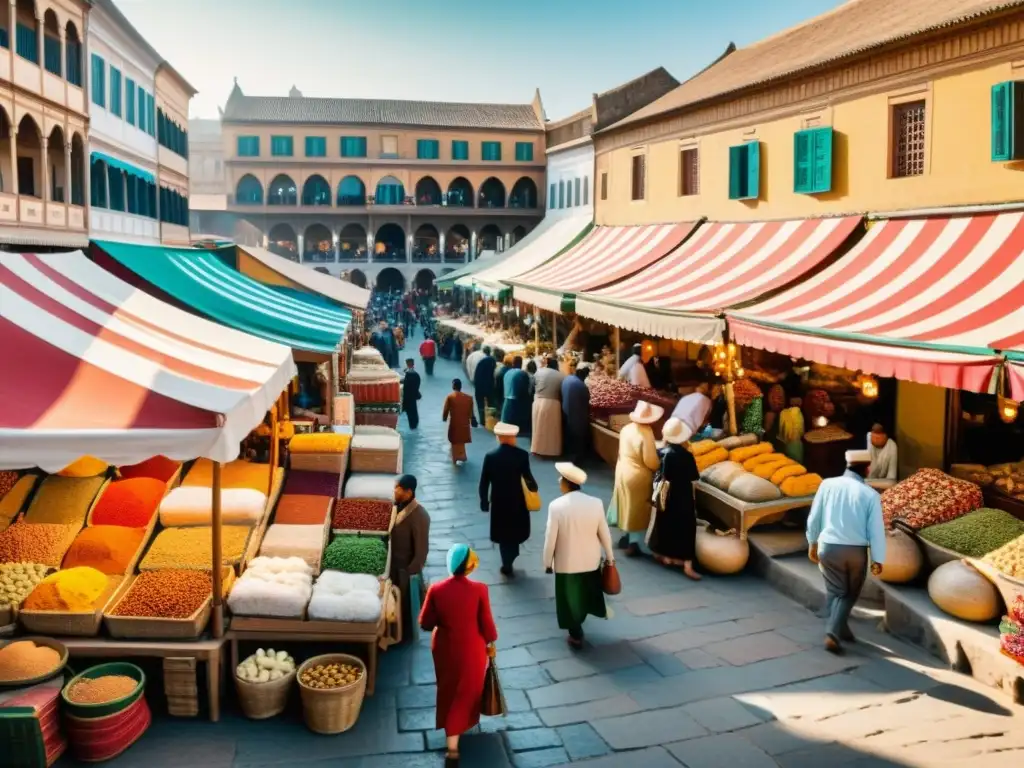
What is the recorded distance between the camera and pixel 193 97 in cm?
3434

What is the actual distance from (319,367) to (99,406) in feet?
22.5

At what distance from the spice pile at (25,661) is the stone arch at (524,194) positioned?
156 ft

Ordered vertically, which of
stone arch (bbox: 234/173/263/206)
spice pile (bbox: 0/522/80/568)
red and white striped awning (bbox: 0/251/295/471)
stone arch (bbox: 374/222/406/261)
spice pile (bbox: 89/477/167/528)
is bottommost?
spice pile (bbox: 0/522/80/568)

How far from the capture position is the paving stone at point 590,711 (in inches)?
235

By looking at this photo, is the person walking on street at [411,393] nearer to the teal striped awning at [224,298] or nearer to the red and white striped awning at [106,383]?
the teal striped awning at [224,298]

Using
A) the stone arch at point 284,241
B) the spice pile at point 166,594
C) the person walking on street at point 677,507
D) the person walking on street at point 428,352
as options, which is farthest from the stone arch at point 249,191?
the spice pile at point 166,594

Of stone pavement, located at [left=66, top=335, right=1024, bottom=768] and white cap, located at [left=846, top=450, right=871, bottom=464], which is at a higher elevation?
white cap, located at [left=846, top=450, right=871, bottom=464]

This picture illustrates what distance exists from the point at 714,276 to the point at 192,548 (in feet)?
28.6

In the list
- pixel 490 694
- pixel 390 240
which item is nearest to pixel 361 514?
pixel 490 694

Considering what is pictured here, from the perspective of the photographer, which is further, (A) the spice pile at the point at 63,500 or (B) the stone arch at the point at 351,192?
(B) the stone arch at the point at 351,192

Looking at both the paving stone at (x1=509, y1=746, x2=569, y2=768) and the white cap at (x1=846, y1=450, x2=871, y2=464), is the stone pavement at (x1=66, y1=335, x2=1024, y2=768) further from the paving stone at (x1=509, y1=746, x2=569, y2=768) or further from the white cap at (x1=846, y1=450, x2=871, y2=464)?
the white cap at (x1=846, y1=450, x2=871, y2=464)

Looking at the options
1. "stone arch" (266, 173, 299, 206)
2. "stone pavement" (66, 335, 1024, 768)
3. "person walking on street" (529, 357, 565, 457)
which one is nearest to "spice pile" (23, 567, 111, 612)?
"stone pavement" (66, 335, 1024, 768)

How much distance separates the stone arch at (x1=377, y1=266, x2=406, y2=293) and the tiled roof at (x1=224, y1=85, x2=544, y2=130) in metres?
8.18

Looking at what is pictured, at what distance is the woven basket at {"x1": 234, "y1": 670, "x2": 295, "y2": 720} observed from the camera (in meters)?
5.78
